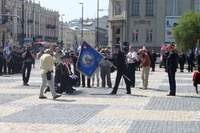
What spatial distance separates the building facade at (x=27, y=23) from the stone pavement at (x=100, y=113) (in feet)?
205

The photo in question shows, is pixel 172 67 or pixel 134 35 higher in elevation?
pixel 134 35

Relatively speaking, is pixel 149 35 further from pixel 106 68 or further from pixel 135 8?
pixel 106 68

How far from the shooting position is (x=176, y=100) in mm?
16312

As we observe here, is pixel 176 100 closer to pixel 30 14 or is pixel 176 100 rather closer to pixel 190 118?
pixel 190 118

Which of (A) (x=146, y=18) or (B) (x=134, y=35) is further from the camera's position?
(B) (x=134, y=35)

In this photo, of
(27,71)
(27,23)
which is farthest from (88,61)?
(27,23)

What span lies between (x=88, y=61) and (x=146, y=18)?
46.8 m

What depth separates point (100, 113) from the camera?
1301cm

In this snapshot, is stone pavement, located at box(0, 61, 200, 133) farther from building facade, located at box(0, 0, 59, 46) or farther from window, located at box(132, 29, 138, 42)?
building facade, located at box(0, 0, 59, 46)

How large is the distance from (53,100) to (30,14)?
328 ft

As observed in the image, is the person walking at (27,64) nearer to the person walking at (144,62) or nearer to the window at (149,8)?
the person walking at (144,62)

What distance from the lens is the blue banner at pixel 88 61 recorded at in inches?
792

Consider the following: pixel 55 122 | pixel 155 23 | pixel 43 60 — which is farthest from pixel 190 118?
pixel 155 23

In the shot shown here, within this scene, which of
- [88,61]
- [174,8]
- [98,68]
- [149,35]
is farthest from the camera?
[149,35]
